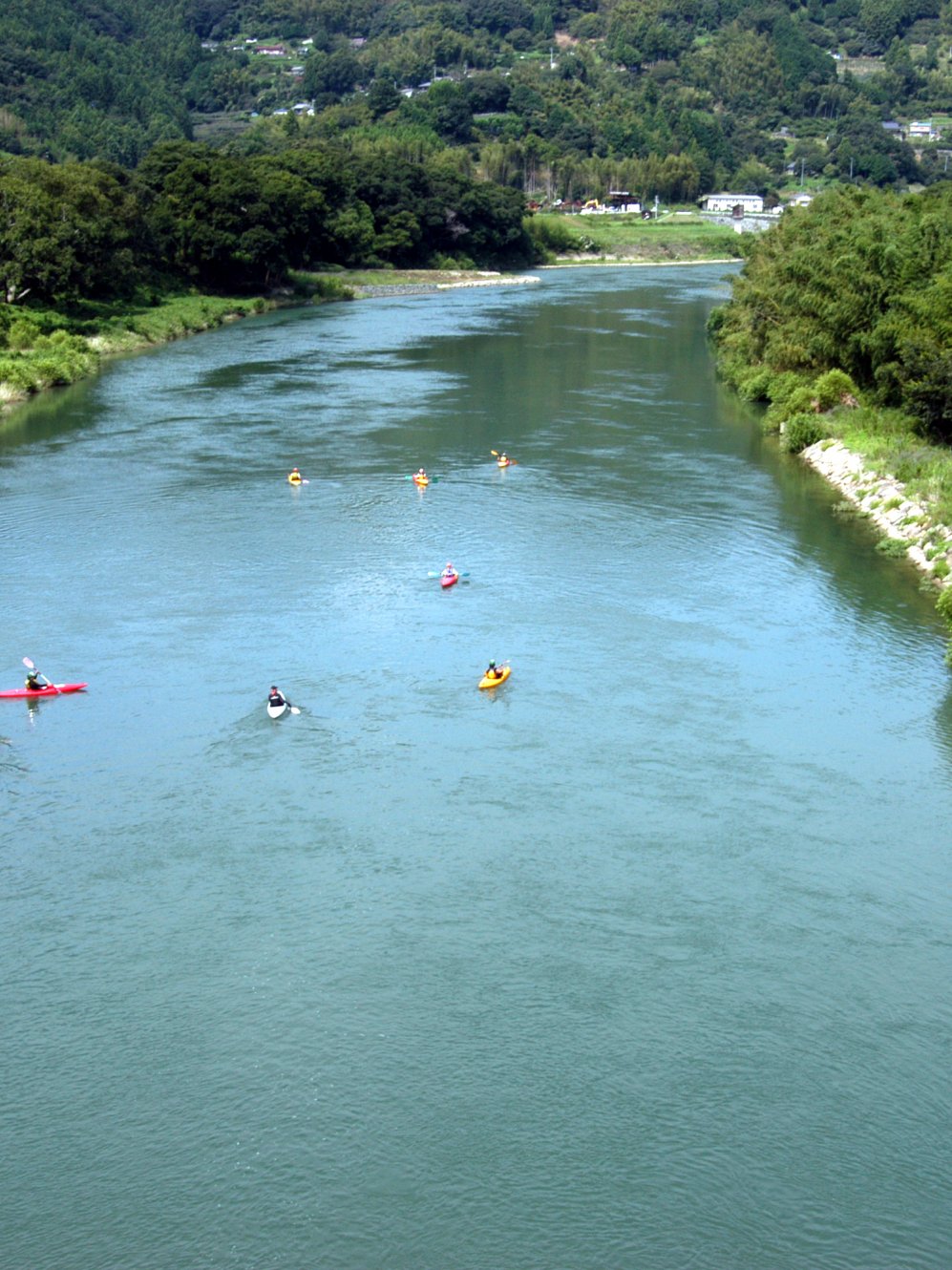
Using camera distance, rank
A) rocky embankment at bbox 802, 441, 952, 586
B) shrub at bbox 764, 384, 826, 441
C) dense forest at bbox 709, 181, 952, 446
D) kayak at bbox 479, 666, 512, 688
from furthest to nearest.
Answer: shrub at bbox 764, 384, 826, 441
dense forest at bbox 709, 181, 952, 446
rocky embankment at bbox 802, 441, 952, 586
kayak at bbox 479, 666, 512, 688

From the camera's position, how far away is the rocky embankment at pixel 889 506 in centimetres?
3641

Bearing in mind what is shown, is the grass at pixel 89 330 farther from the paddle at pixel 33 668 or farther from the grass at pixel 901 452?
the grass at pixel 901 452

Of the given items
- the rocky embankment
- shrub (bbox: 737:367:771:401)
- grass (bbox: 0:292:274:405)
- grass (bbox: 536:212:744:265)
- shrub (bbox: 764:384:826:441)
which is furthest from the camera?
grass (bbox: 536:212:744:265)

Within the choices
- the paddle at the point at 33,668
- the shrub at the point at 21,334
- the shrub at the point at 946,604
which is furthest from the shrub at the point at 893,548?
the shrub at the point at 21,334

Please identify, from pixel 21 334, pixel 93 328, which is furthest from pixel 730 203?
pixel 21 334

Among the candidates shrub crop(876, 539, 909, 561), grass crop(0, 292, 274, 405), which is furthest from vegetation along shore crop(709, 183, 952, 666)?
grass crop(0, 292, 274, 405)

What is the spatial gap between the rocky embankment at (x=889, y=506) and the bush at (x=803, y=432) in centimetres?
22

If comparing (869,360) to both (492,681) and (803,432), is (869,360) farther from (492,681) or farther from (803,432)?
(492,681)

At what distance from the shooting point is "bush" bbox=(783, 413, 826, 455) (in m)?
49.2

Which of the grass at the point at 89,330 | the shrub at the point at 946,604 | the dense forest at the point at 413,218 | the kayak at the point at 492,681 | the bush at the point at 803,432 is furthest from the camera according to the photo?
the grass at the point at 89,330

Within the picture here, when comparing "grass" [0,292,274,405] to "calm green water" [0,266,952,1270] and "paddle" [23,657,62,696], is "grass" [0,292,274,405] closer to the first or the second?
"calm green water" [0,266,952,1270]

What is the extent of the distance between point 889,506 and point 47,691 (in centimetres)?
2379

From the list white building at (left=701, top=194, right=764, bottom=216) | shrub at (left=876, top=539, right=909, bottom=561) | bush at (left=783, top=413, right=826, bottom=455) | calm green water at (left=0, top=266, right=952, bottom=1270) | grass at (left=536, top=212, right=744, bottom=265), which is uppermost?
white building at (left=701, top=194, right=764, bottom=216)

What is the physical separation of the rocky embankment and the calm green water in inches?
43.0
